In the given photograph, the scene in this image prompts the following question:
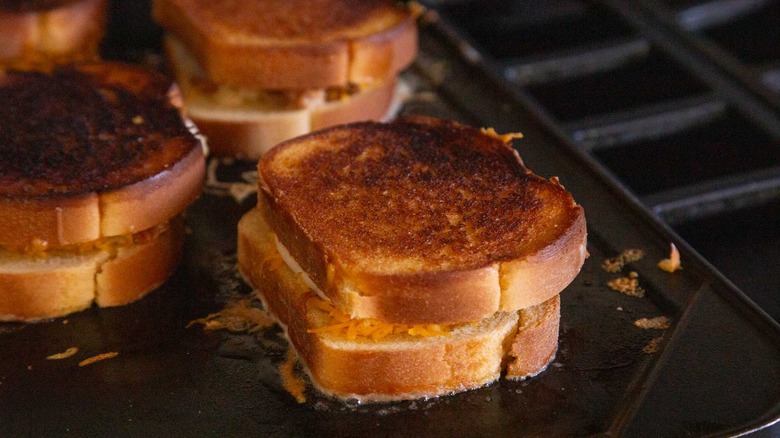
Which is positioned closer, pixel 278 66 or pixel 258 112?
pixel 278 66

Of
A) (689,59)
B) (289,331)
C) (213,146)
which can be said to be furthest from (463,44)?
(289,331)

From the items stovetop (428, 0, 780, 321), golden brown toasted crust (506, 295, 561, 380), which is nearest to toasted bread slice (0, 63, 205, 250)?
golden brown toasted crust (506, 295, 561, 380)

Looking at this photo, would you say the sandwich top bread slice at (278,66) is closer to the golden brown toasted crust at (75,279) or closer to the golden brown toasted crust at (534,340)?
the golden brown toasted crust at (75,279)

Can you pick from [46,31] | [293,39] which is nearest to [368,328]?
[293,39]

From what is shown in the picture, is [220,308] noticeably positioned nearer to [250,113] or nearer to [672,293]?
[250,113]

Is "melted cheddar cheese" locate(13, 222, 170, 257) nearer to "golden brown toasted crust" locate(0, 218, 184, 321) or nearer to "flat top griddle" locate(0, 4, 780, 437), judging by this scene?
"golden brown toasted crust" locate(0, 218, 184, 321)

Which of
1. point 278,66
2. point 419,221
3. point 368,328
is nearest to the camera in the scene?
point 368,328

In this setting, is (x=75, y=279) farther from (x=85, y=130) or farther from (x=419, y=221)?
(x=419, y=221)
